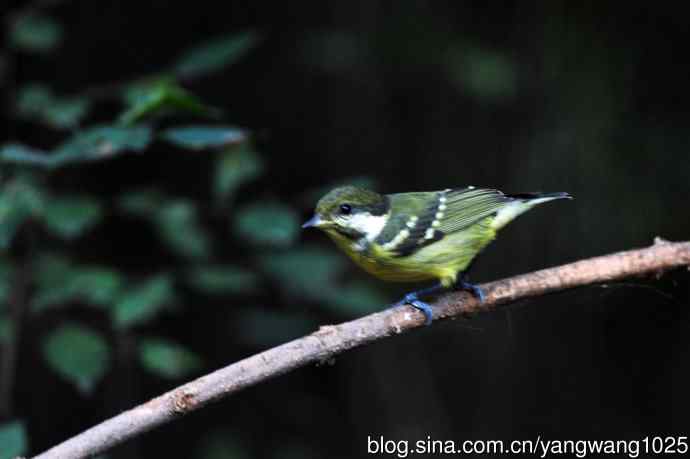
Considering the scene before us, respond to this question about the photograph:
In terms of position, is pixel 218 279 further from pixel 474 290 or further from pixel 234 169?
pixel 474 290

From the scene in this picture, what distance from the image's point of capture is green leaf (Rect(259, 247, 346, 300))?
11.7ft

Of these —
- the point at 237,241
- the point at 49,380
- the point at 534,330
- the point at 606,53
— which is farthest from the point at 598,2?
the point at 49,380

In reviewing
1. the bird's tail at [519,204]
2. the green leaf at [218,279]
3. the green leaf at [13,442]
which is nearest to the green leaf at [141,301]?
the green leaf at [218,279]

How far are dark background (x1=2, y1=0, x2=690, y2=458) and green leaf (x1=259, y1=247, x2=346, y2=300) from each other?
0.56ft

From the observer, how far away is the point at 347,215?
3.09 m

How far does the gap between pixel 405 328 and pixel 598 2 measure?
8.29ft

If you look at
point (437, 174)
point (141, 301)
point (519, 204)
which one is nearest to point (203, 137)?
point (141, 301)

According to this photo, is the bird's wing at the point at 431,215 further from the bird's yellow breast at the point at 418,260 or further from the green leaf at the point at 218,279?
the green leaf at the point at 218,279

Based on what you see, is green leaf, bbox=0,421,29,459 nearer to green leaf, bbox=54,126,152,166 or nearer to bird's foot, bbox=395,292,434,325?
green leaf, bbox=54,126,152,166

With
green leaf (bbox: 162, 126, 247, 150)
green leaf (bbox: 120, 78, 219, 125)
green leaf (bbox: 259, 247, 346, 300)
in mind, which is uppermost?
green leaf (bbox: 120, 78, 219, 125)

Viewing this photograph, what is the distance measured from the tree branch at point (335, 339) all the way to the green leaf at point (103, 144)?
3.18ft

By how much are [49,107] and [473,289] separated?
196 centimetres

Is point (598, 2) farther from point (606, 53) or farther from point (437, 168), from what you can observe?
point (437, 168)

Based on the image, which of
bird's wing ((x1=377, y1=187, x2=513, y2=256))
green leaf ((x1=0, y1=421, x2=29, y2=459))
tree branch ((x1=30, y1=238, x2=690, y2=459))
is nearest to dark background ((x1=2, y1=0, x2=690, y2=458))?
bird's wing ((x1=377, y1=187, x2=513, y2=256))
